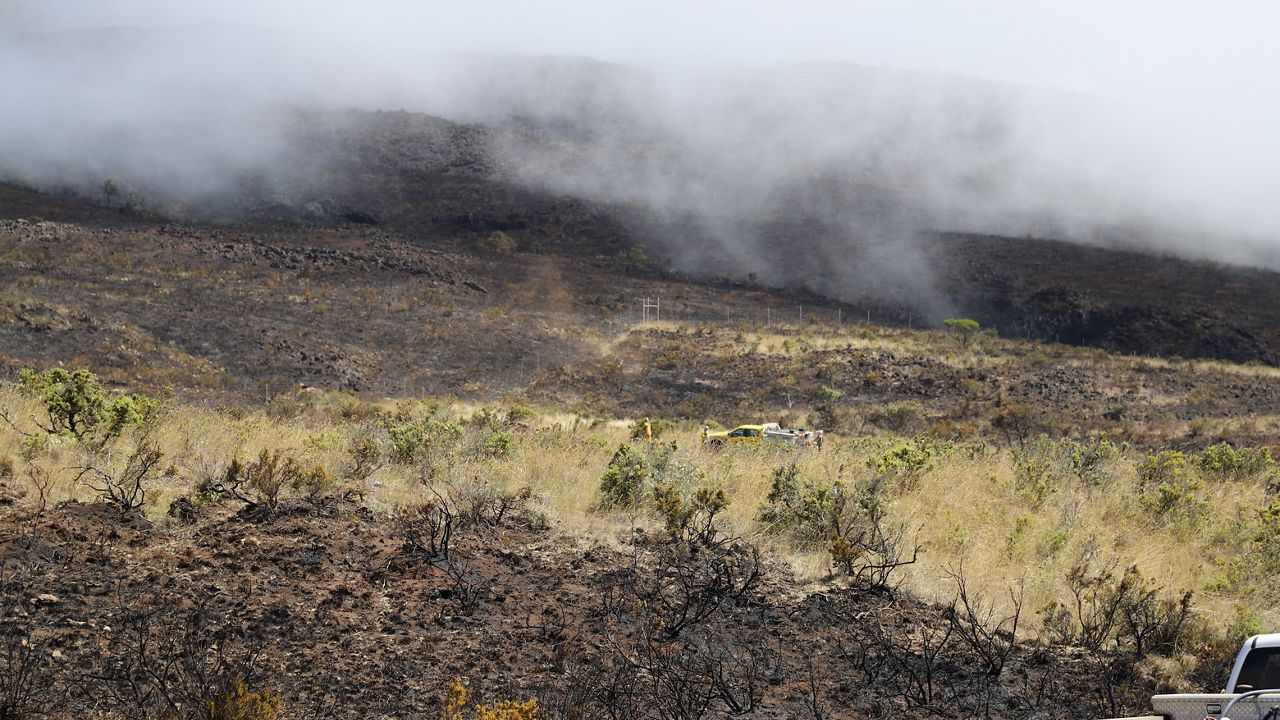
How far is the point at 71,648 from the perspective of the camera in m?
4.45

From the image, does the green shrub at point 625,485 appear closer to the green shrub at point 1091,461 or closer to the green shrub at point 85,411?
the green shrub at point 85,411

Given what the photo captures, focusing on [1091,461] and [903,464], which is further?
[1091,461]

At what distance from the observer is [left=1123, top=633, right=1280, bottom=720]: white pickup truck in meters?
3.89

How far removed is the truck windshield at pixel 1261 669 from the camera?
455cm

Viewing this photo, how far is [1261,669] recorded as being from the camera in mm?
4598

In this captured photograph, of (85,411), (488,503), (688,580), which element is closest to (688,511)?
(688,580)

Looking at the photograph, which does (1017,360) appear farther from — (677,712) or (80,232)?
(80,232)

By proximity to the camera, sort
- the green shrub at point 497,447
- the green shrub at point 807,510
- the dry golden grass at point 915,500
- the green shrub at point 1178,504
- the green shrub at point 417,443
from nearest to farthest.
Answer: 1. the dry golden grass at point 915,500
2. the green shrub at point 807,510
3. the green shrub at point 1178,504
4. the green shrub at point 417,443
5. the green shrub at point 497,447

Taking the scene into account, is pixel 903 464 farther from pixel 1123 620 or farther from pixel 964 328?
pixel 964 328

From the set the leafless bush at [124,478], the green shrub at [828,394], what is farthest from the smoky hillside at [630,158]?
the leafless bush at [124,478]

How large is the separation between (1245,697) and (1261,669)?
102 cm

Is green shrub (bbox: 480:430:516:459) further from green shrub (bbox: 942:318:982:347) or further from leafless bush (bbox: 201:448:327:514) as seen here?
green shrub (bbox: 942:318:982:347)

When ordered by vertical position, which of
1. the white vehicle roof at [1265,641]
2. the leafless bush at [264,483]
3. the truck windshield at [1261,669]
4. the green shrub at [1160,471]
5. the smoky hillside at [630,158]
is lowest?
the green shrub at [1160,471]

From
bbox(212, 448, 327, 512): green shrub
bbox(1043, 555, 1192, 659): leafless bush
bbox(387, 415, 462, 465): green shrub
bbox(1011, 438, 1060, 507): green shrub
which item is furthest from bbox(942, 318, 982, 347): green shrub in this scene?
bbox(212, 448, 327, 512): green shrub
